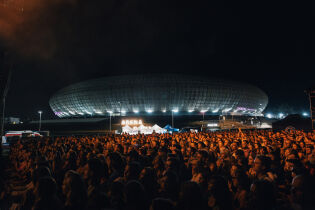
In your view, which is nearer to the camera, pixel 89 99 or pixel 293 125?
pixel 293 125

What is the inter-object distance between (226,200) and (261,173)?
2.12 meters

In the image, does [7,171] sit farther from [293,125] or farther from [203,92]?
[203,92]

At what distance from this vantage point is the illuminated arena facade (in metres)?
76.6

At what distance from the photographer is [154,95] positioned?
7638 cm

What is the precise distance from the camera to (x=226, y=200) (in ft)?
10.0

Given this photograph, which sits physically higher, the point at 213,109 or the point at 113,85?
the point at 113,85

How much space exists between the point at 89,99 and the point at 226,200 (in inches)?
3269

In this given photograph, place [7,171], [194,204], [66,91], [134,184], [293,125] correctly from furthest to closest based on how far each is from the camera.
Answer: [66,91] < [293,125] < [7,171] < [134,184] < [194,204]

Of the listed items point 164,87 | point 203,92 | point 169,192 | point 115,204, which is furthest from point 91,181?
point 203,92

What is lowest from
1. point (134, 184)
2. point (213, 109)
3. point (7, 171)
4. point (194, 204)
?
point (7, 171)

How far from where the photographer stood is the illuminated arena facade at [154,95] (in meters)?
76.6

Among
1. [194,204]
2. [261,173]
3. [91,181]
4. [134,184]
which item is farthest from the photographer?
[261,173]

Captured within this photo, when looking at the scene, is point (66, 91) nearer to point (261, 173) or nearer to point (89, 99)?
point (89, 99)

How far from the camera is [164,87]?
75.8 meters
